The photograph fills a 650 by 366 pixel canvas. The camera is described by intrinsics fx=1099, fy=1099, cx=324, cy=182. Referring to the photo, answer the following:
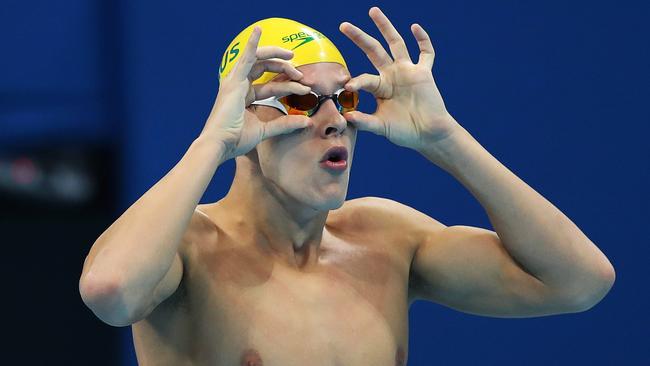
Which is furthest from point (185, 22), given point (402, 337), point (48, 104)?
point (402, 337)

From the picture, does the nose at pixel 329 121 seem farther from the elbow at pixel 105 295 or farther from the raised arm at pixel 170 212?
the elbow at pixel 105 295

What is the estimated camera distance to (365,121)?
6.20 ft

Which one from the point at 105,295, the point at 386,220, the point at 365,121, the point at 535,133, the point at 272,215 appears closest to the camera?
the point at 105,295

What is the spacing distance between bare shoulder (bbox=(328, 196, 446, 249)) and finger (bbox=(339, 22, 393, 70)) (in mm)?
311

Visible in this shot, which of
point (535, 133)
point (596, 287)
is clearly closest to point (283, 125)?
point (596, 287)

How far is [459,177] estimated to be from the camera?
197 cm

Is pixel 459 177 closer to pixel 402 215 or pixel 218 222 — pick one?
pixel 402 215

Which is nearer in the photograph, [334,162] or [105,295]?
[105,295]

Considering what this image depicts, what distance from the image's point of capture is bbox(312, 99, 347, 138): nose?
185cm

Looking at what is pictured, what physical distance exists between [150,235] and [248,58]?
0.34m

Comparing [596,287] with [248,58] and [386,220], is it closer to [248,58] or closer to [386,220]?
[386,220]

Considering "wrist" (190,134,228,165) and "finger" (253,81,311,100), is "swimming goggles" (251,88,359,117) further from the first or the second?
"wrist" (190,134,228,165)

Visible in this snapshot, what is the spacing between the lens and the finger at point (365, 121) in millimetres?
1878

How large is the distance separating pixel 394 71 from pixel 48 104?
1.06 metres
